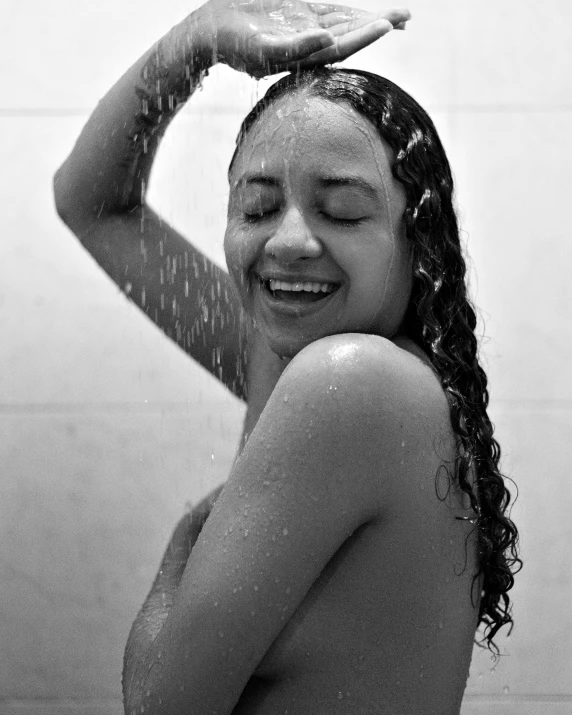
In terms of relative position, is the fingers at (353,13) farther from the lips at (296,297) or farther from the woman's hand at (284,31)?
the lips at (296,297)

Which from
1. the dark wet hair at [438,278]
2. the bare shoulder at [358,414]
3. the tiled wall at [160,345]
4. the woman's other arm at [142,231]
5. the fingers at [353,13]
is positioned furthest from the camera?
the tiled wall at [160,345]

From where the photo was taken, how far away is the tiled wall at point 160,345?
154 centimetres

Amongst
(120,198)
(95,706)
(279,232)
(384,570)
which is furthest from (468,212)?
(95,706)

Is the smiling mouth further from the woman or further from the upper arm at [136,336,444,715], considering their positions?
the upper arm at [136,336,444,715]

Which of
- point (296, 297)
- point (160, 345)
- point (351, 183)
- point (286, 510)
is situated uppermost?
point (351, 183)

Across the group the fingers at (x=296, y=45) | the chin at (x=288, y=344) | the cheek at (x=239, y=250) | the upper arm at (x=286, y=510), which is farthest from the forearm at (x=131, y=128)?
the upper arm at (x=286, y=510)

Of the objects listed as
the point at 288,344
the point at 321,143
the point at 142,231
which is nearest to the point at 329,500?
the point at 288,344

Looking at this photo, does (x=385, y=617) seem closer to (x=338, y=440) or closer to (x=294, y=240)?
(x=338, y=440)

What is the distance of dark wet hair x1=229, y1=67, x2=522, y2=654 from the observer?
2.77 ft

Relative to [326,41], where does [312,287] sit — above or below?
below

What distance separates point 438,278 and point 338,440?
0.69ft

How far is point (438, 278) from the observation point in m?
0.86

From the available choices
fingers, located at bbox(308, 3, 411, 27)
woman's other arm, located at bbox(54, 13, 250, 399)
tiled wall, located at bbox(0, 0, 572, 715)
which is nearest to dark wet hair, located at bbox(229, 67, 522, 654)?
fingers, located at bbox(308, 3, 411, 27)

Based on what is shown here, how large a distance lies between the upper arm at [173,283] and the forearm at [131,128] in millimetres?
25
